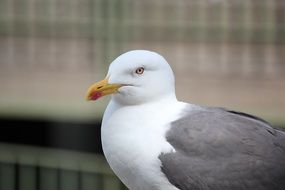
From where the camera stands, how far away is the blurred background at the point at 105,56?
4352mm

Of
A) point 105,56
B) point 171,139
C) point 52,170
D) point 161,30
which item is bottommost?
point 52,170

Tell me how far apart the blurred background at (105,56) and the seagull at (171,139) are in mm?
1628

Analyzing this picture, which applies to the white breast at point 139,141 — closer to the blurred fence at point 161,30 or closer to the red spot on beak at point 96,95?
the red spot on beak at point 96,95

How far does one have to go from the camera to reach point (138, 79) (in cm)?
243

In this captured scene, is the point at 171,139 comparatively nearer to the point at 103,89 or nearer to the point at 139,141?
the point at 139,141

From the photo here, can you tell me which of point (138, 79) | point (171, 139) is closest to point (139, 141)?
point (171, 139)

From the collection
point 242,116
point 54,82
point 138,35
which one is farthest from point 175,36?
point 242,116

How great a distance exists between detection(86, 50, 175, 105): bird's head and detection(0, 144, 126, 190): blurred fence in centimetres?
143

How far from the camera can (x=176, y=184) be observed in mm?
2322

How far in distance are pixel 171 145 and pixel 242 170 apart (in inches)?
7.5

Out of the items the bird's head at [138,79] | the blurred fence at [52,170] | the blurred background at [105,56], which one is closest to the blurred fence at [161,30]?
the blurred background at [105,56]

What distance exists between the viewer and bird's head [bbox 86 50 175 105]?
241 centimetres

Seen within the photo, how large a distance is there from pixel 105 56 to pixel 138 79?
213 centimetres

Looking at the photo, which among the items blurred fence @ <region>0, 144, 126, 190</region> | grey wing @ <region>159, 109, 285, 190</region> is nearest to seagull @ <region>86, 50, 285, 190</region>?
grey wing @ <region>159, 109, 285, 190</region>
